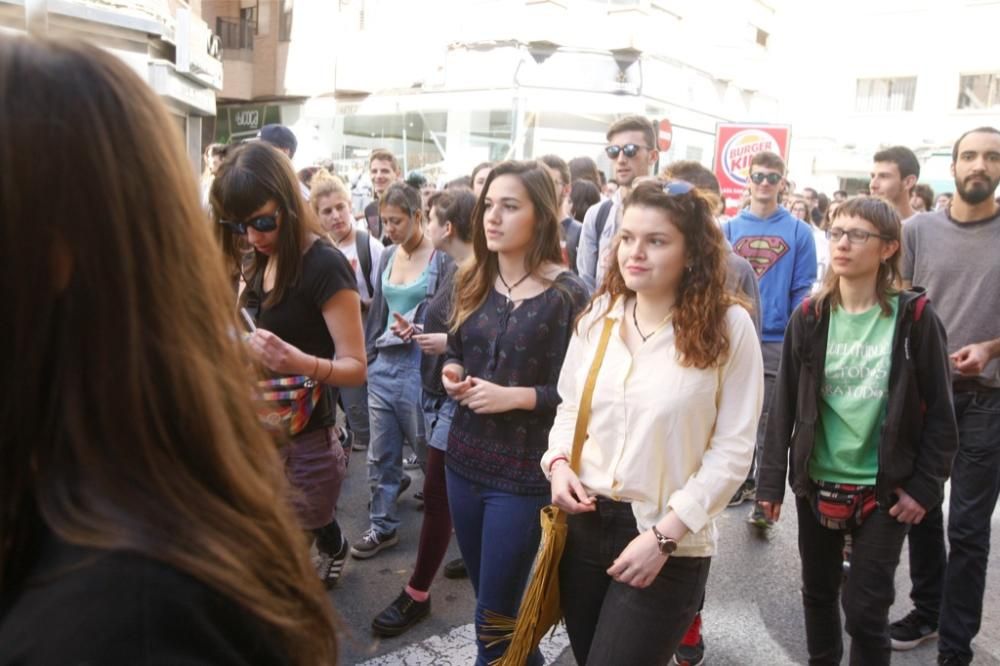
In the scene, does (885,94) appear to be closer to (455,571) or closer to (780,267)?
(780,267)

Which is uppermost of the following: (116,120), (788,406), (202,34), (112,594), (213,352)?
(202,34)

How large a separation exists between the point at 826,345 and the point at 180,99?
12686 mm

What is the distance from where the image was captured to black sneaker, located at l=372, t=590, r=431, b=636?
3703mm

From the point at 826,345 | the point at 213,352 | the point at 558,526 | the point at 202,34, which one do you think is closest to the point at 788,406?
the point at 826,345

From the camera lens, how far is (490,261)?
314cm

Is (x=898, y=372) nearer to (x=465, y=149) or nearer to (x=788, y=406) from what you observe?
(x=788, y=406)

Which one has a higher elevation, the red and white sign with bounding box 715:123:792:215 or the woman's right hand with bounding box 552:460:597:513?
the red and white sign with bounding box 715:123:792:215

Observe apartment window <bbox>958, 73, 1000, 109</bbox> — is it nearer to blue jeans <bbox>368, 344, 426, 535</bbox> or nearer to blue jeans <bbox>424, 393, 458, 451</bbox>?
blue jeans <bbox>368, 344, 426, 535</bbox>

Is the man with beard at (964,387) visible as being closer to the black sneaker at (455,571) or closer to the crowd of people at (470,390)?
the crowd of people at (470,390)

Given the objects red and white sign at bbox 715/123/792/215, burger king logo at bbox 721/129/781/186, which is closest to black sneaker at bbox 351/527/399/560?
red and white sign at bbox 715/123/792/215

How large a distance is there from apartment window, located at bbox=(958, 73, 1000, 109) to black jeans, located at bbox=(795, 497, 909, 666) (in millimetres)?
29627

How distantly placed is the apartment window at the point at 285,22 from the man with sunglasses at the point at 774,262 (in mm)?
22690

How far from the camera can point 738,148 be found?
11.5 meters

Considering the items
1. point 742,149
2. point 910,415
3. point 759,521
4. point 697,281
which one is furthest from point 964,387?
point 742,149
